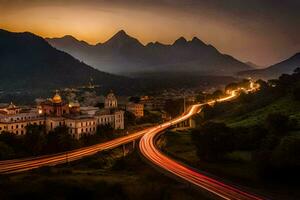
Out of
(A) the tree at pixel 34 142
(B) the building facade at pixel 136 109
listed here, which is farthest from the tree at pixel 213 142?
(B) the building facade at pixel 136 109

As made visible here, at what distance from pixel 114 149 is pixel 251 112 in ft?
87.0

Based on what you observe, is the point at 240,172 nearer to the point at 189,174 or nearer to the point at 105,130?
the point at 189,174

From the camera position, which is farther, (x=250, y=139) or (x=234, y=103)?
(x=234, y=103)

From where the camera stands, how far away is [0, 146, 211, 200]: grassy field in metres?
34.8

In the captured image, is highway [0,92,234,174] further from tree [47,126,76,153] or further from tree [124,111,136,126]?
tree [124,111,136,126]

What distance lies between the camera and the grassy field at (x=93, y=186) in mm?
34763

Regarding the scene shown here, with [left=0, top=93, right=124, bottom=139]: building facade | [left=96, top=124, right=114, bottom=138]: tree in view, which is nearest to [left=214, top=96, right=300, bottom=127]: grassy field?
[left=96, top=124, right=114, bottom=138]: tree

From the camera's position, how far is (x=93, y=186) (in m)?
36.8

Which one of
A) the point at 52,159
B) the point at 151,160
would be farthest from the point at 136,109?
the point at 151,160

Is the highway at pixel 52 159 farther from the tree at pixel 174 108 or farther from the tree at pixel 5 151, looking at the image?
the tree at pixel 174 108

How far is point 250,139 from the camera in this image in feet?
158

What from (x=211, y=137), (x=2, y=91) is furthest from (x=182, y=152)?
(x=2, y=91)

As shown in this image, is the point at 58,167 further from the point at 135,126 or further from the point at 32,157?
the point at 135,126

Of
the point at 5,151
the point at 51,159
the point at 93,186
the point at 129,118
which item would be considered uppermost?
the point at 129,118
